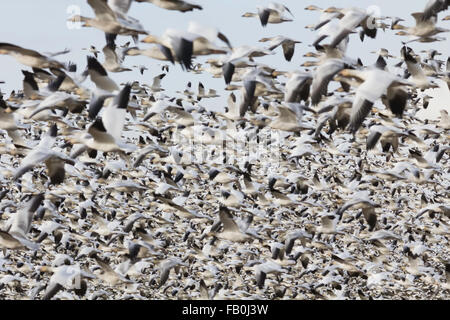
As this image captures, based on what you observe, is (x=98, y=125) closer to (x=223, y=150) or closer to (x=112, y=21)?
(x=112, y=21)

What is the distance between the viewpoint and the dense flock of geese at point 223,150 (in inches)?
445

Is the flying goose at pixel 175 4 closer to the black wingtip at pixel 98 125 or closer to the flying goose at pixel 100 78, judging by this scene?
the flying goose at pixel 100 78

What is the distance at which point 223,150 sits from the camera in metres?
20.2

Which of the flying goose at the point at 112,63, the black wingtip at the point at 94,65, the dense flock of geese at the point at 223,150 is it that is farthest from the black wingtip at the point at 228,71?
the flying goose at the point at 112,63

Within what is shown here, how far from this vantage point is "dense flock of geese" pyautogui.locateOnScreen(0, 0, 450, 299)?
11.3 m

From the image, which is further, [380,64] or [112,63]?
[112,63]

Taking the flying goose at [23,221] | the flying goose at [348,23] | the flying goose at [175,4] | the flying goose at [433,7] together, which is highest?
the flying goose at [175,4]

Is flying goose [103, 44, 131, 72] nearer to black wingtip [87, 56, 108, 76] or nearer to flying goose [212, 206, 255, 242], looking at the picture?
black wingtip [87, 56, 108, 76]

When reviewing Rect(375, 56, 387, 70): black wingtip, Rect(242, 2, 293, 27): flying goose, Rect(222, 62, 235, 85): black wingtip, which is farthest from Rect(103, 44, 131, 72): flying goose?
Rect(375, 56, 387, 70): black wingtip

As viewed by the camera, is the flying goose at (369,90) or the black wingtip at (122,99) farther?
the black wingtip at (122,99)

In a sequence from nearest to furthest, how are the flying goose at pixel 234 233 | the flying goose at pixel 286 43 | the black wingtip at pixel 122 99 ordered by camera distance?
the black wingtip at pixel 122 99
the flying goose at pixel 286 43
the flying goose at pixel 234 233

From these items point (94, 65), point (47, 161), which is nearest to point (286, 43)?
point (94, 65)
